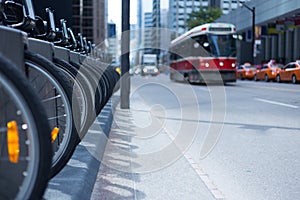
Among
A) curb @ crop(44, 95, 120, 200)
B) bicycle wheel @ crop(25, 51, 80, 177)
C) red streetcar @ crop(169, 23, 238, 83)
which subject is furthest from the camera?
red streetcar @ crop(169, 23, 238, 83)

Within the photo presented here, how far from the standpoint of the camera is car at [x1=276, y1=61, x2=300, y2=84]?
30.4 m

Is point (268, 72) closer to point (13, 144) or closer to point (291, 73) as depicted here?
point (291, 73)

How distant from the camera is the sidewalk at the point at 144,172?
14.9 feet

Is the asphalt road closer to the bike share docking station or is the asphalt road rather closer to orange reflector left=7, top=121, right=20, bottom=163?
the bike share docking station

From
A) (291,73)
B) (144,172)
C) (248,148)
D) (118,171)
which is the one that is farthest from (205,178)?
(291,73)

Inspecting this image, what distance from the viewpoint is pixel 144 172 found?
18.0 ft

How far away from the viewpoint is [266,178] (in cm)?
516

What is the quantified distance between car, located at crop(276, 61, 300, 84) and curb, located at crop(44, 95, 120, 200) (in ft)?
83.5

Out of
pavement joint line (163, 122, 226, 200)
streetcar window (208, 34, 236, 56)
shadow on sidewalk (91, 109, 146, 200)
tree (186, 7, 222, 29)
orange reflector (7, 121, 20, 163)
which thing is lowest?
pavement joint line (163, 122, 226, 200)

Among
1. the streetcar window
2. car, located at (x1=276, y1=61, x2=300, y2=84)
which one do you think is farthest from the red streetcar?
car, located at (x1=276, y1=61, x2=300, y2=84)

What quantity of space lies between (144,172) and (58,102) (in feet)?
5.80

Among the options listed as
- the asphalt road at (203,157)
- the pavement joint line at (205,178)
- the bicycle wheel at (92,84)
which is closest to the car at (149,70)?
the asphalt road at (203,157)

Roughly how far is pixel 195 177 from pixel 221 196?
80cm

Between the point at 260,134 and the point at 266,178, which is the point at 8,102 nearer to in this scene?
the point at 266,178
